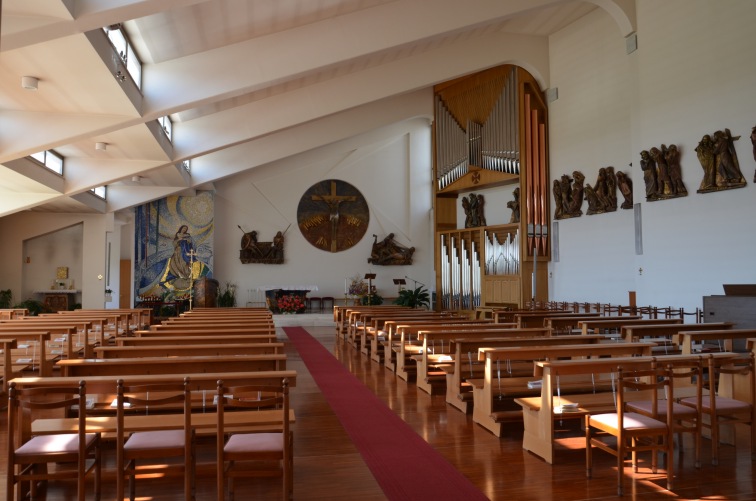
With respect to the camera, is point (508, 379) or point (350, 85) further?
point (350, 85)

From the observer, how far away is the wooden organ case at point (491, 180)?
1497 centimetres

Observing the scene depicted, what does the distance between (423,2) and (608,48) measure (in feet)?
17.0

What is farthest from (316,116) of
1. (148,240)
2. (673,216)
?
(148,240)

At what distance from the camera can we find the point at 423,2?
32.4 ft

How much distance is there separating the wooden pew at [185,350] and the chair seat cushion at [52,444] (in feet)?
5.78

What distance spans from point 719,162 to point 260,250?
45.2ft

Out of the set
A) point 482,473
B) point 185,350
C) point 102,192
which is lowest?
point 482,473

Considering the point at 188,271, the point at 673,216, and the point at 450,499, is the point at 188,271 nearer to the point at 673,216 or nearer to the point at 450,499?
the point at 673,216

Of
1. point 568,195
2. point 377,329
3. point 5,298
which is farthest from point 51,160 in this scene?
point 568,195

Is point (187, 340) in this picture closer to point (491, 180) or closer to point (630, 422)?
point (630, 422)

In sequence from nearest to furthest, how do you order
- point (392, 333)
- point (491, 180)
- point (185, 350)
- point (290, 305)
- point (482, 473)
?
point (482, 473) < point (185, 350) < point (392, 333) < point (491, 180) < point (290, 305)

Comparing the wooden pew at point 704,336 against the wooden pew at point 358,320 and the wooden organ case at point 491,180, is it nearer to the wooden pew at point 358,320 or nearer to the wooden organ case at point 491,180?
the wooden pew at point 358,320

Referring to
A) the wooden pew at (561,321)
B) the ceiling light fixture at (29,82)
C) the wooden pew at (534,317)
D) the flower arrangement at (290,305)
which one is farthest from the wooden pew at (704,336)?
the flower arrangement at (290,305)

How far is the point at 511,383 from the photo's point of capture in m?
5.27
